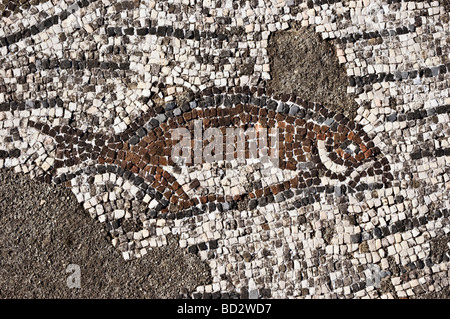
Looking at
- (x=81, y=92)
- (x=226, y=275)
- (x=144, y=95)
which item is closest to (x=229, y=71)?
(x=144, y=95)

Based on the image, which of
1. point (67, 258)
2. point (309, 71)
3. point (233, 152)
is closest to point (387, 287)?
point (233, 152)

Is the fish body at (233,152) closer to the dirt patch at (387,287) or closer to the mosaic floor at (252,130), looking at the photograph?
the mosaic floor at (252,130)

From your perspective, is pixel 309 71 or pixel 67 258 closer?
pixel 67 258

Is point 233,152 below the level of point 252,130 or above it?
below

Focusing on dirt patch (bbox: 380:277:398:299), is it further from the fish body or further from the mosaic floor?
the fish body

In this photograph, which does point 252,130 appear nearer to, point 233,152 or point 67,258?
point 233,152

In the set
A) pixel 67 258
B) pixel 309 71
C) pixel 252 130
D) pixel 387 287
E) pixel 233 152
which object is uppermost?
pixel 309 71
